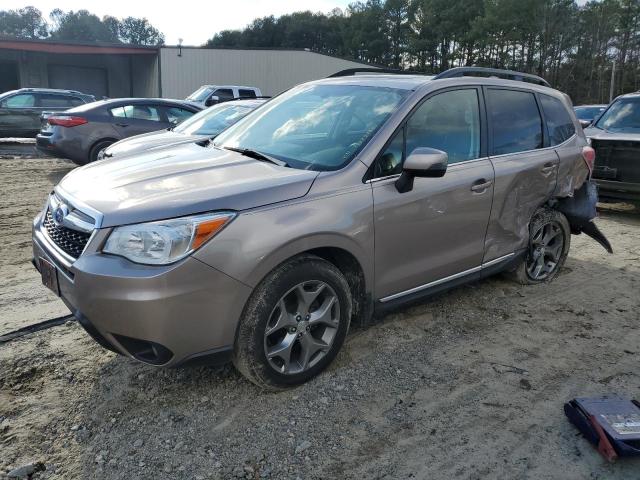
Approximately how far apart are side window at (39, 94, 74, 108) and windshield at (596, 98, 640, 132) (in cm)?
1414

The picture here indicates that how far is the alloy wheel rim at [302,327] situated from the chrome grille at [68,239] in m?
1.05

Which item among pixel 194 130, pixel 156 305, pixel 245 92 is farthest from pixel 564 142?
pixel 245 92

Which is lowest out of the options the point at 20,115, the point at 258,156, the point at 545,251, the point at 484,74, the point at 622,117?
the point at 545,251

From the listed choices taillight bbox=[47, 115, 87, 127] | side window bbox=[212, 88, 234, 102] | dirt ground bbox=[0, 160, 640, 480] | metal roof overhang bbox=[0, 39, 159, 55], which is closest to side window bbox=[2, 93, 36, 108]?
side window bbox=[212, 88, 234, 102]

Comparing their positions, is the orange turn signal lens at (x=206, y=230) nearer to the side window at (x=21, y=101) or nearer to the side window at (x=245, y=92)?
the side window at (x=21, y=101)

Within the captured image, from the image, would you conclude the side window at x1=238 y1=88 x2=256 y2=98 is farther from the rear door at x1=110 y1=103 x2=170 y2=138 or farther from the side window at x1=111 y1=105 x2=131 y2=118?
the side window at x1=111 y1=105 x2=131 y2=118

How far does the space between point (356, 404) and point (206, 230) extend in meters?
1.30

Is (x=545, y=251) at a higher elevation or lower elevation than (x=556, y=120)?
lower

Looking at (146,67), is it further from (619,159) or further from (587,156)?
(587,156)

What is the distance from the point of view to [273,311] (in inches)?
114

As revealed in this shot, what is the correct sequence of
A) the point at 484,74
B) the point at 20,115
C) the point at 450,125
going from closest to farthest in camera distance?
1. the point at 450,125
2. the point at 484,74
3. the point at 20,115

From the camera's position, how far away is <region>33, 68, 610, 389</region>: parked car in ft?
8.57

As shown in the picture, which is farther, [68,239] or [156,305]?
[68,239]

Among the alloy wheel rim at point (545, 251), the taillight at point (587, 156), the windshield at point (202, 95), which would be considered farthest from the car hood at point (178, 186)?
the windshield at point (202, 95)
